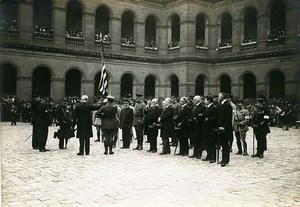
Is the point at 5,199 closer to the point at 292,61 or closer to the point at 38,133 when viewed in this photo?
the point at 38,133

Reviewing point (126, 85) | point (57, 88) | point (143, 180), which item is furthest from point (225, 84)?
point (143, 180)

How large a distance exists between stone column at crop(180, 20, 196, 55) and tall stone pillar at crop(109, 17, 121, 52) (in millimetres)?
5202

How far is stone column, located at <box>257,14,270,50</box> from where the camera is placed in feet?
81.9

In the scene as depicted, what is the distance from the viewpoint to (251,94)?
1094 inches

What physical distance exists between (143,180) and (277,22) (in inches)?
926

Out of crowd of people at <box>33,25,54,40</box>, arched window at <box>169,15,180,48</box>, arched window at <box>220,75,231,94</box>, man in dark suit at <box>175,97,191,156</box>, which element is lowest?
man in dark suit at <box>175,97,191,156</box>

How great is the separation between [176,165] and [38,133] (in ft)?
17.5

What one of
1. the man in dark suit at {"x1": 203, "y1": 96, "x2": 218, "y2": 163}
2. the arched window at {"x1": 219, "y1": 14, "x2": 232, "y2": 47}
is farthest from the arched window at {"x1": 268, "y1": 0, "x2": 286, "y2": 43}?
the man in dark suit at {"x1": 203, "y1": 96, "x2": 218, "y2": 163}

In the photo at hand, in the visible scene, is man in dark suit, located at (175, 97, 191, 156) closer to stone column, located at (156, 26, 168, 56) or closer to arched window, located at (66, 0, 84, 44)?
arched window, located at (66, 0, 84, 44)

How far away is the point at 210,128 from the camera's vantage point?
33.1 ft

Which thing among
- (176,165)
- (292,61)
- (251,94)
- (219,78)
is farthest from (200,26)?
(176,165)

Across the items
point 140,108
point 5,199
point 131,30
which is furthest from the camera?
point 131,30

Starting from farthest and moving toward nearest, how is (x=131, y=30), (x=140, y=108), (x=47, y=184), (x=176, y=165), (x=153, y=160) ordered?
(x=131, y=30), (x=140, y=108), (x=153, y=160), (x=176, y=165), (x=47, y=184)

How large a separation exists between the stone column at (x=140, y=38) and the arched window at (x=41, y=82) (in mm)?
7605
